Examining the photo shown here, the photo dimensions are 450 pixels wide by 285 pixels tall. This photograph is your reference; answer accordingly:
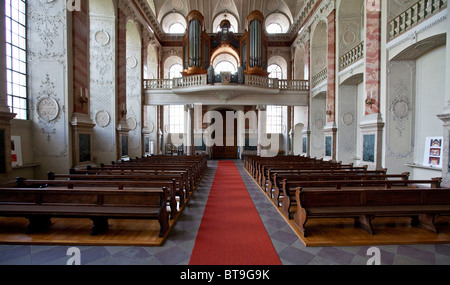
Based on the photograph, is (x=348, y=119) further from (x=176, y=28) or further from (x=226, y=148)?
(x=176, y=28)

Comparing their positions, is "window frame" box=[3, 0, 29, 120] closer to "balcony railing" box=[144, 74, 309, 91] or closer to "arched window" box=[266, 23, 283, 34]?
"balcony railing" box=[144, 74, 309, 91]

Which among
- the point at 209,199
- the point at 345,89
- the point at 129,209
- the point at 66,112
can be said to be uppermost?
the point at 345,89

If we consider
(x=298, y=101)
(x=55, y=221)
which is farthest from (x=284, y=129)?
(x=55, y=221)

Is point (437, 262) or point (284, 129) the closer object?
point (437, 262)

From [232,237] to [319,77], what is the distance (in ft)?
39.4

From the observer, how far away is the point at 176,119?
20141mm

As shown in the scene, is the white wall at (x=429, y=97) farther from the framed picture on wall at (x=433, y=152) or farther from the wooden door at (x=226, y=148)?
the wooden door at (x=226, y=148)

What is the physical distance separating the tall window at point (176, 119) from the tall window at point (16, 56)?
13.5 meters

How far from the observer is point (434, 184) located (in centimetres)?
461

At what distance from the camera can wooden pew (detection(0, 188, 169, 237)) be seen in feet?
11.4

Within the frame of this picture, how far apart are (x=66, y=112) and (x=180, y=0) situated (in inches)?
587

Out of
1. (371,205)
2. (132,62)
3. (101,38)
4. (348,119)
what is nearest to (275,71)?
(348,119)
